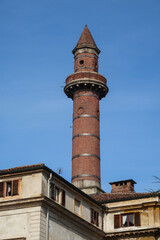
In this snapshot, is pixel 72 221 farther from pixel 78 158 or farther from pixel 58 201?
pixel 78 158

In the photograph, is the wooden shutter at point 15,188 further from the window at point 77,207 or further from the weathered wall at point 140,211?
the weathered wall at point 140,211

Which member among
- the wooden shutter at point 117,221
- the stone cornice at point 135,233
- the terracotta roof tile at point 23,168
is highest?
the terracotta roof tile at point 23,168

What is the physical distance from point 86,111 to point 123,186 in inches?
450

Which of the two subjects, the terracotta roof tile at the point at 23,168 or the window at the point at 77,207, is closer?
the terracotta roof tile at the point at 23,168

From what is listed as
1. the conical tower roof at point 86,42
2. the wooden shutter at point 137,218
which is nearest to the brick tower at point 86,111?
the conical tower roof at point 86,42

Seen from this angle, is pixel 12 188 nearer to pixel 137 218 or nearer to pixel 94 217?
pixel 94 217

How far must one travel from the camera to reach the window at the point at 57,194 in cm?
3180

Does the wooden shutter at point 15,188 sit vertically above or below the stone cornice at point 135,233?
above

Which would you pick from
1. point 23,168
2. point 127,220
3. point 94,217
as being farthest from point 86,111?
point 23,168

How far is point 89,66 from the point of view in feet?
192

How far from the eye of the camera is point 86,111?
55.6 m

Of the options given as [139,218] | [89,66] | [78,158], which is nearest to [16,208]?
[139,218]

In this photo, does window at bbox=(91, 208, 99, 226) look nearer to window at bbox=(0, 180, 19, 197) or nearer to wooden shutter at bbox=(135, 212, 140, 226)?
wooden shutter at bbox=(135, 212, 140, 226)

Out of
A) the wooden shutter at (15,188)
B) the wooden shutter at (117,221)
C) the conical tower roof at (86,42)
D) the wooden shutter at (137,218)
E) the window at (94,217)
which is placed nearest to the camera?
the wooden shutter at (15,188)
